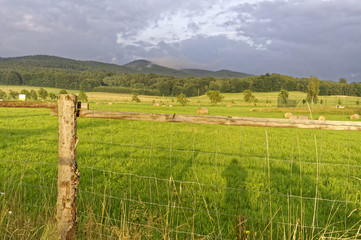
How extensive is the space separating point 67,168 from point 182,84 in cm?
14146

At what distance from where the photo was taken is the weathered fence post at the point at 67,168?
128 inches

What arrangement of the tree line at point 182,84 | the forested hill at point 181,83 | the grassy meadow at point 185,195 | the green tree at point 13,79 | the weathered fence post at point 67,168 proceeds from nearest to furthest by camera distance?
the weathered fence post at point 67,168 → the grassy meadow at point 185,195 → the tree line at point 182,84 → the forested hill at point 181,83 → the green tree at point 13,79

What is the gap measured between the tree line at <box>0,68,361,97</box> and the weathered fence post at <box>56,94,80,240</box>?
263 feet

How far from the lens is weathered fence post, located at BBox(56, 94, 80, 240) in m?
3.26

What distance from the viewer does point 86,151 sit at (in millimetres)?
9039

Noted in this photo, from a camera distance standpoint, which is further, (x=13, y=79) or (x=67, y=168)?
(x=13, y=79)

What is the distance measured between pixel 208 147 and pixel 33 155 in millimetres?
6785

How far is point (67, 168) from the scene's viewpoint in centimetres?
330

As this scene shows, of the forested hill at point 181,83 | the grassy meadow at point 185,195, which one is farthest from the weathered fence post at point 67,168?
the forested hill at point 181,83

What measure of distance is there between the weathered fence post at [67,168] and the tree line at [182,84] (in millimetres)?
80097

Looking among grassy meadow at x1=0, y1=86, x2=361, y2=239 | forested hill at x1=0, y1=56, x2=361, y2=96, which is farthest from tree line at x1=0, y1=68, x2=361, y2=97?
grassy meadow at x1=0, y1=86, x2=361, y2=239

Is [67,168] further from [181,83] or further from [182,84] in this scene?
[181,83]

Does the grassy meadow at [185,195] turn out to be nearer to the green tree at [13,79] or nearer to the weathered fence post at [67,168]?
the weathered fence post at [67,168]

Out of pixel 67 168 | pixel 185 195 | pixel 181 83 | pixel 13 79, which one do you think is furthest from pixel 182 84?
pixel 67 168
